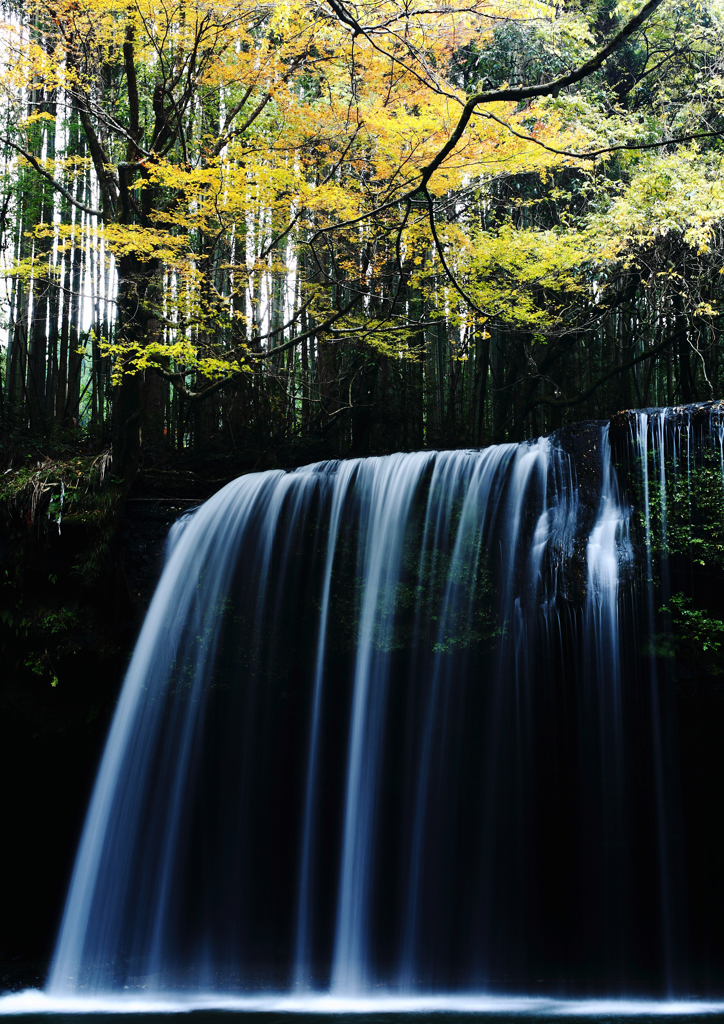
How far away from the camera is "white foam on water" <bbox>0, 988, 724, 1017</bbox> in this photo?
13.1 ft

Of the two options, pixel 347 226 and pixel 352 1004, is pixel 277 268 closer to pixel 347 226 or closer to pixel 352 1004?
pixel 347 226

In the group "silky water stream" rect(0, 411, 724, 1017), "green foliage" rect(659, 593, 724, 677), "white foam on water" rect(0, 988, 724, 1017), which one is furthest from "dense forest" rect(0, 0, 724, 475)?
"white foam on water" rect(0, 988, 724, 1017)

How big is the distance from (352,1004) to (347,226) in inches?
203

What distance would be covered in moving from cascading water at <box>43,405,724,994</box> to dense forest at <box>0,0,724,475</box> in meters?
2.23

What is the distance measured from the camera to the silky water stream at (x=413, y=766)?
178 inches

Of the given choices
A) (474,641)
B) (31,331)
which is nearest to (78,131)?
(31,331)

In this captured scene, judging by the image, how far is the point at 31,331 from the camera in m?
11.0

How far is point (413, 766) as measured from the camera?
16.6ft

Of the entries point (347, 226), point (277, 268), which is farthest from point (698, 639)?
point (277, 268)

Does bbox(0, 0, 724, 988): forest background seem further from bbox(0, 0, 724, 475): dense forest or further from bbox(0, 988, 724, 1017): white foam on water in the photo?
bbox(0, 988, 724, 1017): white foam on water

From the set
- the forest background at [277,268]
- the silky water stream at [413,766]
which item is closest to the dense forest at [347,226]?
the forest background at [277,268]

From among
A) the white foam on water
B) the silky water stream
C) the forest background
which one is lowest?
the white foam on water

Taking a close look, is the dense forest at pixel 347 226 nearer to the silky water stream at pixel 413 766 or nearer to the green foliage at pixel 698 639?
the silky water stream at pixel 413 766

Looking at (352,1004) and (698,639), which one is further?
(698,639)
